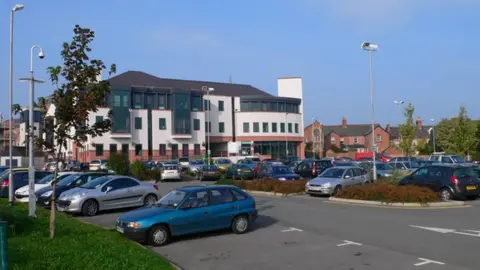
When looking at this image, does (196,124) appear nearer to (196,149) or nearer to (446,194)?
(196,149)

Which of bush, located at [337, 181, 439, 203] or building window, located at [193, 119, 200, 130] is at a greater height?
building window, located at [193, 119, 200, 130]

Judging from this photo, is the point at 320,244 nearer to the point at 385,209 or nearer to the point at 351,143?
the point at 385,209

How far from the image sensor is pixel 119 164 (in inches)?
1438

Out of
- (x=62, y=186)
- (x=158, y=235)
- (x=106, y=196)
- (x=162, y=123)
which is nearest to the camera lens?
(x=158, y=235)

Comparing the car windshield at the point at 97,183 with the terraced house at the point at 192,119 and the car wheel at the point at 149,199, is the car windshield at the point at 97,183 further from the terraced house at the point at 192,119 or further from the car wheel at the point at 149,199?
the terraced house at the point at 192,119

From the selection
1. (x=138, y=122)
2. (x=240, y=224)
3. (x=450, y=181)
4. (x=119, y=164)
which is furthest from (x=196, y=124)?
(x=240, y=224)

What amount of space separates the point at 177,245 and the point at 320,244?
3.45 meters

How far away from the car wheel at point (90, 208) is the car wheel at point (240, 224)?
6790 mm

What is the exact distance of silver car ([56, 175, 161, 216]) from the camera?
17.5 m

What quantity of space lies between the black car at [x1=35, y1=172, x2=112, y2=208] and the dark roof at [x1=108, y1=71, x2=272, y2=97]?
47.2 meters

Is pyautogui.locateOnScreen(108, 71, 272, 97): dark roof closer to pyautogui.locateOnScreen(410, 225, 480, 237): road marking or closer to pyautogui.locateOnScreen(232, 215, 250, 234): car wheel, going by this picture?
pyautogui.locateOnScreen(232, 215, 250, 234): car wheel

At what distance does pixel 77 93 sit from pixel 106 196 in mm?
6964

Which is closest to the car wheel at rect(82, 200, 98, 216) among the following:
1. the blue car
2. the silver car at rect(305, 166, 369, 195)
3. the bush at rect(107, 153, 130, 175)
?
the blue car

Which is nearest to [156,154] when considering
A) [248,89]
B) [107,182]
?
[248,89]
